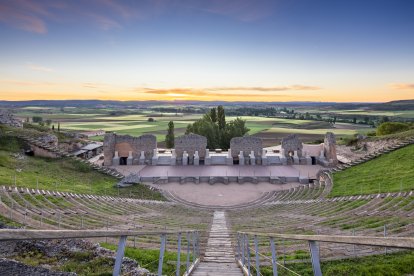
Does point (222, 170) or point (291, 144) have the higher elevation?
point (291, 144)

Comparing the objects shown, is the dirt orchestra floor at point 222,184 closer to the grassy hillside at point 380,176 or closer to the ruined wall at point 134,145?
the ruined wall at point 134,145

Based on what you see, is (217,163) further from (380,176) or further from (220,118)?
(220,118)

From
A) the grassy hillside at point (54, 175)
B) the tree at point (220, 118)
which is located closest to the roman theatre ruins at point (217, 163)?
the grassy hillside at point (54, 175)

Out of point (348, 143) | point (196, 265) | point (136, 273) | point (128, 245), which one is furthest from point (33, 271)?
point (348, 143)

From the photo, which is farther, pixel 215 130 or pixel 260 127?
pixel 260 127

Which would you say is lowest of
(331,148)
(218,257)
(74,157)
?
(74,157)

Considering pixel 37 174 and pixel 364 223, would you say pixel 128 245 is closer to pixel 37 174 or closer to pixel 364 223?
pixel 364 223

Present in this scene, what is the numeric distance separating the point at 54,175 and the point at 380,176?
27.2 metres

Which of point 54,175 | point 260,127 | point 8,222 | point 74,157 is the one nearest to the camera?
point 8,222

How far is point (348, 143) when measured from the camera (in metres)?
47.9

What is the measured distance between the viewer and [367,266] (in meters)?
8.67

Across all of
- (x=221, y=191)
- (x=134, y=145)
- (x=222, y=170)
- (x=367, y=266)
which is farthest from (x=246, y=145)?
(x=367, y=266)

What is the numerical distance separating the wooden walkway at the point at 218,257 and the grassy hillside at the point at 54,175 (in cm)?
1245

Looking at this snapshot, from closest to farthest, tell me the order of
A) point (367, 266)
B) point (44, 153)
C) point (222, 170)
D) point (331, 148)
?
point (367, 266)
point (44, 153)
point (222, 170)
point (331, 148)
